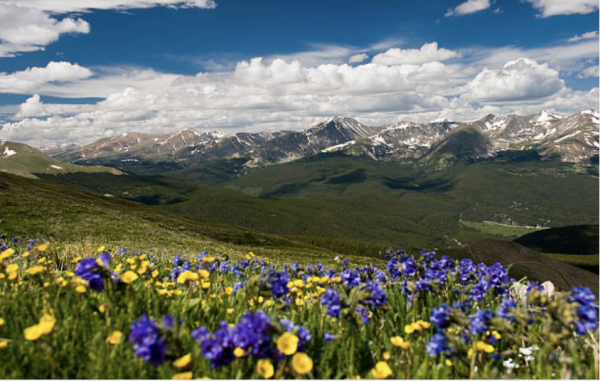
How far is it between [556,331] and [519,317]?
39 cm

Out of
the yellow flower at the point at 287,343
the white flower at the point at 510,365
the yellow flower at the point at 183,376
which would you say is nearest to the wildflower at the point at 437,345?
the white flower at the point at 510,365

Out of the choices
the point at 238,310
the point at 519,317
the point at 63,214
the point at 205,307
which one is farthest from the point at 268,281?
the point at 63,214

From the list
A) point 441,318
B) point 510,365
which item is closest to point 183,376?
point 441,318

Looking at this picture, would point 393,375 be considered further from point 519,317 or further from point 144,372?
point 144,372

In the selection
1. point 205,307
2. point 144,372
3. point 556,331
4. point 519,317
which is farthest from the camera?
point 205,307

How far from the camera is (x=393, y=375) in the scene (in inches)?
160

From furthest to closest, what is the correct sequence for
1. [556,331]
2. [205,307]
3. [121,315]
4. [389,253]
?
[389,253] < [205,307] < [121,315] < [556,331]

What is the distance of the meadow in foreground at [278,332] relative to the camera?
331cm

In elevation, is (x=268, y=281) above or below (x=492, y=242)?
above

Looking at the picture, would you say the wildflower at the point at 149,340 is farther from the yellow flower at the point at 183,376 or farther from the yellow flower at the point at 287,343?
the yellow flower at the point at 287,343

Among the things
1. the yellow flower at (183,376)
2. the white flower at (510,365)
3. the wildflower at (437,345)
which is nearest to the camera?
the yellow flower at (183,376)

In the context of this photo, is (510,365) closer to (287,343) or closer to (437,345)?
(437,345)

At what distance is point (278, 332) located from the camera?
3.37 meters

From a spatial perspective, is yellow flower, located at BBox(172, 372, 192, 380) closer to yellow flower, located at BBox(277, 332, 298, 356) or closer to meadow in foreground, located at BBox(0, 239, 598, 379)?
meadow in foreground, located at BBox(0, 239, 598, 379)
